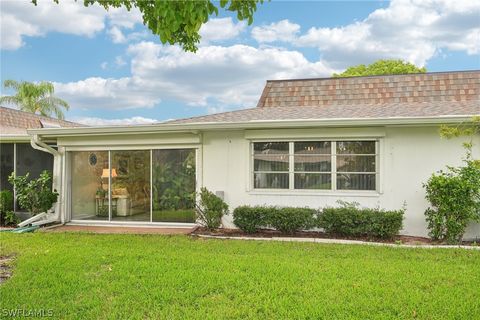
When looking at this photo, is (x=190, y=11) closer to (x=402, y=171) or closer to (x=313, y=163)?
(x=313, y=163)

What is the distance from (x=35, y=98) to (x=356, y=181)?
2932 cm

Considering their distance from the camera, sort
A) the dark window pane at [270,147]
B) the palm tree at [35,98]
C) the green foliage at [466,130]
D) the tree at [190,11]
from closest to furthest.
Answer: the tree at [190,11], the green foliage at [466,130], the dark window pane at [270,147], the palm tree at [35,98]

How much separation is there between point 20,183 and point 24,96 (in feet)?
73.2

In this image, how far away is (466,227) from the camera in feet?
27.4

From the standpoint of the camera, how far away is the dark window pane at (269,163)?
9.82 meters

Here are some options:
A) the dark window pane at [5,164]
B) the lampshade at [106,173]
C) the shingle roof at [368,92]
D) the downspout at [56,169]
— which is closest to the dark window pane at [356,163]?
the shingle roof at [368,92]

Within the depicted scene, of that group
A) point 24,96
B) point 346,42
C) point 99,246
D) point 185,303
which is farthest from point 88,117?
point 185,303

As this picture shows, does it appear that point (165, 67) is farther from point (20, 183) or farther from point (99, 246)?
point (99, 246)

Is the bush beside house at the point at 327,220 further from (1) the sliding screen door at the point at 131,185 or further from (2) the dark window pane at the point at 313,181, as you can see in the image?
(1) the sliding screen door at the point at 131,185

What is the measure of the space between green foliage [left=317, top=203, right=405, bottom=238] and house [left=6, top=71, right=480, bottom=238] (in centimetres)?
65

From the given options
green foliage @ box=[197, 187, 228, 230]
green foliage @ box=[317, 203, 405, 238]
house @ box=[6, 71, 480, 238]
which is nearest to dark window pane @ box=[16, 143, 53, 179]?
house @ box=[6, 71, 480, 238]

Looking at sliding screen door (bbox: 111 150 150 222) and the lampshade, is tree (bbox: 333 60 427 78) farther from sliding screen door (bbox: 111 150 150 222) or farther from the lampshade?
the lampshade

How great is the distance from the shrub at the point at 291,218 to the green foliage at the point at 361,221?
0.25m

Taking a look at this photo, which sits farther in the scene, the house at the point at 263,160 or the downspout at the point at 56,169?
the downspout at the point at 56,169
